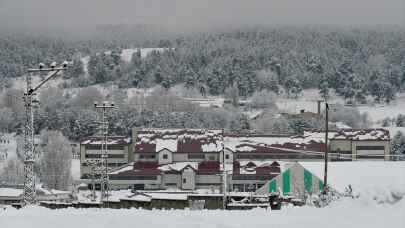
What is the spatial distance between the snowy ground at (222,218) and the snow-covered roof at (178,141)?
39695 millimetres

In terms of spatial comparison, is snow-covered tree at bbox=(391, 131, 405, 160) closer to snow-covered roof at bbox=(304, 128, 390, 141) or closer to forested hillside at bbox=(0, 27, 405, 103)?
snow-covered roof at bbox=(304, 128, 390, 141)

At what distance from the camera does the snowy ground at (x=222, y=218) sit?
29.8ft

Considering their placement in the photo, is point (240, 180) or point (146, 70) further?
point (146, 70)

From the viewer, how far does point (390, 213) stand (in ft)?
33.5

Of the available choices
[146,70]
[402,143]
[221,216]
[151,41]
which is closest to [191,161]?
[402,143]

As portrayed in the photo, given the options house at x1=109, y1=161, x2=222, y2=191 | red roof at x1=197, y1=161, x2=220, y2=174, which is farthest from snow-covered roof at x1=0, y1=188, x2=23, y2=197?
red roof at x1=197, y1=161, x2=220, y2=174

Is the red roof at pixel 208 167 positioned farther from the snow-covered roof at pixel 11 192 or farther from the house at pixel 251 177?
the snow-covered roof at pixel 11 192

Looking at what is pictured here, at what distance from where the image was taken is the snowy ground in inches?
357

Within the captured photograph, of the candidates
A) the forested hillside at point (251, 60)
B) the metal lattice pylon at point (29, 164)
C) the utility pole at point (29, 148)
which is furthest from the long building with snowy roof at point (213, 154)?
the forested hillside at point (251, 60)

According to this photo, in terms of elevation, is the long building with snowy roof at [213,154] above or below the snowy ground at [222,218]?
below

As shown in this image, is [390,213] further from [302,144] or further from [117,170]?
[302,144]

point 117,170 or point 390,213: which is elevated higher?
point 390,213

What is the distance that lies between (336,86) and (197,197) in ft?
339

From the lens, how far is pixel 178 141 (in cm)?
5131
